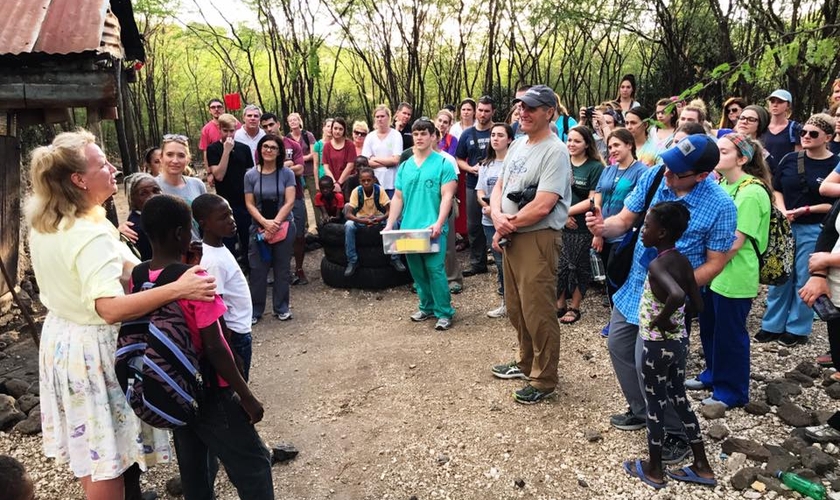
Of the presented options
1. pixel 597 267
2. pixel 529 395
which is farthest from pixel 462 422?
pixel 597 267

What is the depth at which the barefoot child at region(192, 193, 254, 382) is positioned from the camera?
3246 mm

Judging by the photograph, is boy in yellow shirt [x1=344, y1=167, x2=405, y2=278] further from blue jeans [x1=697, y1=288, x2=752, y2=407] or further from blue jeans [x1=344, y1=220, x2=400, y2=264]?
blue jeans [x1=697, y1=288, x2=752, y2=407]

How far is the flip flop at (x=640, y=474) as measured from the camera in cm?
306

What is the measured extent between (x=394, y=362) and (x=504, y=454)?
5.33 ft

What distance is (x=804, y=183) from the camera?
15.9ft

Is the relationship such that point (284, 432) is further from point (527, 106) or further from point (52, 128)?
point (52, 128)

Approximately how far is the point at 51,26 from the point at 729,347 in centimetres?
597

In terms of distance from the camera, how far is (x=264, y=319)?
20.3 feet

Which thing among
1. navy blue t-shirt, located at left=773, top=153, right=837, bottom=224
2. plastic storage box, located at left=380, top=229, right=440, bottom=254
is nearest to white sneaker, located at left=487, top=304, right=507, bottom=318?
plastic storage box, located at left=380, top=229, right=440, bottom=254

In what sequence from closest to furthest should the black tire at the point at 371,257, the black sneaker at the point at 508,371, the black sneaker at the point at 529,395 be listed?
the black sneaker at the point at 529,395 → the black sneaker at the point at 508,371 → the black tire at the point at 371,257

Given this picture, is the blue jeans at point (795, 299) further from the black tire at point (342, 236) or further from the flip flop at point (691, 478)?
the black tire at point (342, 236)

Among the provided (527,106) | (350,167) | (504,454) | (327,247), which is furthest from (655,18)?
(504,454)

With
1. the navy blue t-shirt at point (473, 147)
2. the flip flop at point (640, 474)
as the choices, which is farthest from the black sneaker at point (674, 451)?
the navy blue t-shirt at point (473, 147)

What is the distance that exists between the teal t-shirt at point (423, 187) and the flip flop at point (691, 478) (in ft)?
10.3
